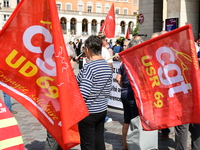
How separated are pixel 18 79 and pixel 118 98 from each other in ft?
17.5

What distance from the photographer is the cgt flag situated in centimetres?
400

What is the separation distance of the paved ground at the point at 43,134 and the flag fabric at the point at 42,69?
2345 millimetres

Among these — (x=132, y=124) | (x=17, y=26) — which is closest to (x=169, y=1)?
(x=132, y=124)

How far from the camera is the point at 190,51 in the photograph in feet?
A: 13.0

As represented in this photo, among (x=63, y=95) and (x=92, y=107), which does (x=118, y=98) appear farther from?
(x=63, y=95)

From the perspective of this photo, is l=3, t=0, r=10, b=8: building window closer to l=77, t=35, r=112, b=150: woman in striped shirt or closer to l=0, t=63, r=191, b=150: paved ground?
l=0, t=63, r=191, b=150: paved ground

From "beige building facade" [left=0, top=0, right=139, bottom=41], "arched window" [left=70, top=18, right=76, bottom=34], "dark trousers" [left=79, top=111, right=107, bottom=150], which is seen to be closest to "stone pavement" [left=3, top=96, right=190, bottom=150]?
"dark trousers" [left=79, top=111, right=107, bottom=150]

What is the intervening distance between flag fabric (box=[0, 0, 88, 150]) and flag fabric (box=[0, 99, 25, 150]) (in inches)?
20.7

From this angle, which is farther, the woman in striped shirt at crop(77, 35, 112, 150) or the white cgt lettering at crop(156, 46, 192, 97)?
the white cgt lettering at crop(156, 46, 192, 97)

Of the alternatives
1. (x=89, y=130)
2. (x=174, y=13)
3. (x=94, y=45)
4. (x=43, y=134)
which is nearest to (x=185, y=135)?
(x=89, y=130)

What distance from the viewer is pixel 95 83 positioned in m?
3.97

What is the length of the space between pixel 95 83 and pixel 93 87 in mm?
55

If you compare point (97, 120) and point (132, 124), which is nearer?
point (97, 120)

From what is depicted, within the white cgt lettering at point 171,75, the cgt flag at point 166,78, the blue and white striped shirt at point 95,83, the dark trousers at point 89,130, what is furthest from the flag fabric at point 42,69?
the white cgt lettering at point 171,75
